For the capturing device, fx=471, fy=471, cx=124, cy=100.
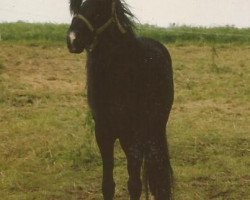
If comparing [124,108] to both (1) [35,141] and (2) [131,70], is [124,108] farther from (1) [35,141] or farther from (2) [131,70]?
(1) [35,141]

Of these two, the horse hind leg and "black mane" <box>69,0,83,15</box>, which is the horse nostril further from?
the horse hind leg

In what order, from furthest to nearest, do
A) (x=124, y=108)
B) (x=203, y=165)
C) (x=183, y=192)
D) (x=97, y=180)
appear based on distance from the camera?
1. (x=203, y=165)
2. (x=97, y=180)
3. (x=183, y=192)
4. (x=124, y=108)

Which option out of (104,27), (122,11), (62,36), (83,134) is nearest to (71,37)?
(104,27)

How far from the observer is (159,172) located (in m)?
4.67

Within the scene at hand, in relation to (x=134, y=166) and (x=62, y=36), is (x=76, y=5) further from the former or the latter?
(x=62, y=36)

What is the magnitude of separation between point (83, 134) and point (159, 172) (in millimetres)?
3036

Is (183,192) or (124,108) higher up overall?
(124,108)

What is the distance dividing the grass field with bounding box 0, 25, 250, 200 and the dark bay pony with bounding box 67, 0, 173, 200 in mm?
1163

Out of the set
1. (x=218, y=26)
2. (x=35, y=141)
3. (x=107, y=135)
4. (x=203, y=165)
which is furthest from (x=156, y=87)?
(x=218, y=26)

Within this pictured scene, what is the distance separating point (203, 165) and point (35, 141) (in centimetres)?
258

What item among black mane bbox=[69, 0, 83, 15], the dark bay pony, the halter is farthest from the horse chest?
black mane bbox=[69, 0, 83, 15]

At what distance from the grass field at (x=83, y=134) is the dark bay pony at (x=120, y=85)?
1163 mm

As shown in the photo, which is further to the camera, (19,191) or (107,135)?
(19,191)

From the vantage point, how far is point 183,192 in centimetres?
554
